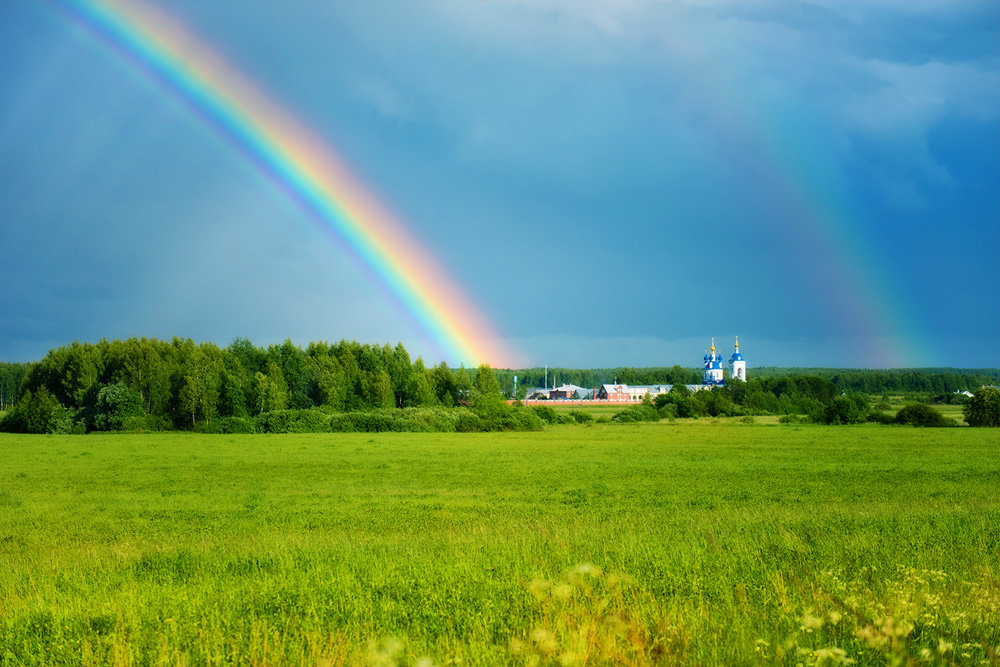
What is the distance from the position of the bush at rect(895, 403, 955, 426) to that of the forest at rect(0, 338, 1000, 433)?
17.5ft

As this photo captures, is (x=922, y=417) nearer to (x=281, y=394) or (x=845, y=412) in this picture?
(x=845, y=412)

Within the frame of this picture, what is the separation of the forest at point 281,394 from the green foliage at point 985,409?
10717 mm

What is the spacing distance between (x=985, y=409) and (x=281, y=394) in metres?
73.1

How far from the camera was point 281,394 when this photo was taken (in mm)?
91125

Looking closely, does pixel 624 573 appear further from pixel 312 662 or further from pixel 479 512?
pixel 479 512

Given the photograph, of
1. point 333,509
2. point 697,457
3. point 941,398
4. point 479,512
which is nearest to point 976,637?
point 479,512

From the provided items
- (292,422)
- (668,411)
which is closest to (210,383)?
(292,422)

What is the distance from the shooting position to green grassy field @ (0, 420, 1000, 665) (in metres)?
7.46

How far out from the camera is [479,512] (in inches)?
798

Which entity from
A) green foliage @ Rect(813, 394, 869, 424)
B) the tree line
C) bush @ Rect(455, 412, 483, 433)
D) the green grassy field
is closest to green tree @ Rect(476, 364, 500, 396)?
the tree line

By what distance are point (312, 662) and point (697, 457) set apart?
3579 cm

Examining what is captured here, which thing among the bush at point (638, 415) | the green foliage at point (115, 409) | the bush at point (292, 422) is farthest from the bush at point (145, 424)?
the bush at point (638, 415)

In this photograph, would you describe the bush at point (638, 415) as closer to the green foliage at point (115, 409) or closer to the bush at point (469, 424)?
the bush at point (469, 424)

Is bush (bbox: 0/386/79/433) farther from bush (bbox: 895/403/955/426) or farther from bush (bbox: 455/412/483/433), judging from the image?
bush (bbox: 895/403/955/426)
